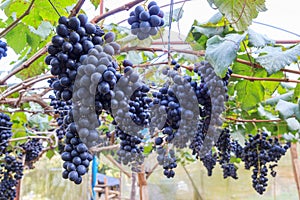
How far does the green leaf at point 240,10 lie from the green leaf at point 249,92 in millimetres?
504

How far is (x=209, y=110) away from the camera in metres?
1.07

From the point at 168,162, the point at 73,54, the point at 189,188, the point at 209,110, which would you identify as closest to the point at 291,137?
the point at 168,162

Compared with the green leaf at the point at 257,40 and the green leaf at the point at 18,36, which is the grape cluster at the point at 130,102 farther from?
the green leaf at the point at 18,36

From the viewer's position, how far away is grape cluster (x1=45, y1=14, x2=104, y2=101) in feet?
2.24

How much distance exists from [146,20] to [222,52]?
23 centimetres

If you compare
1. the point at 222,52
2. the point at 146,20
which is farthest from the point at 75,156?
the point at 222,52

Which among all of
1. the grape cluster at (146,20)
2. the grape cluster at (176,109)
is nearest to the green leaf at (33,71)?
the grape cluster at (176,109)

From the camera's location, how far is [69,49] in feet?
2.23

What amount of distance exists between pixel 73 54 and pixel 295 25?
1.75m

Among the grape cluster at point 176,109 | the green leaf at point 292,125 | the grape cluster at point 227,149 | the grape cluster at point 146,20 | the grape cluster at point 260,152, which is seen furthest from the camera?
the grape cluster at point 260,152

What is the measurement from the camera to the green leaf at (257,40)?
3.51ft

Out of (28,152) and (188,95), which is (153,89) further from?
(28,152)

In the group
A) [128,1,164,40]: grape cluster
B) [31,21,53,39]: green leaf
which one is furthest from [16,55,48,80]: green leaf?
[128,1,164,40]: grape cluster

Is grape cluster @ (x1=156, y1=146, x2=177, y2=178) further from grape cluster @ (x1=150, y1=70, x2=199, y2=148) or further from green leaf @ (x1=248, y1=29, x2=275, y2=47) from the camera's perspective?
green leaf @ (x1=248, y1=29, x2=275, y2=47)
